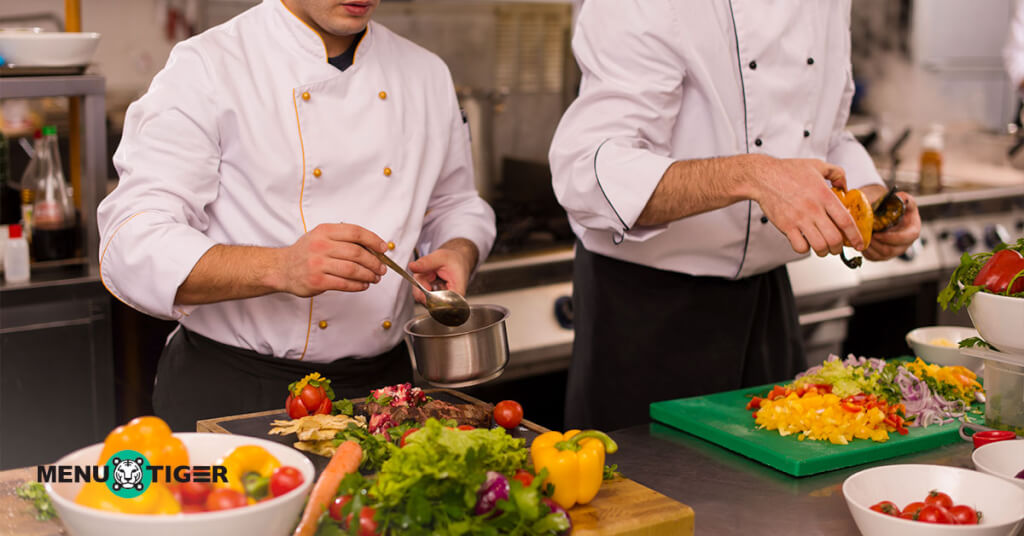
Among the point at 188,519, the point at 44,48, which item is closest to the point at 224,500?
the point at 188,519

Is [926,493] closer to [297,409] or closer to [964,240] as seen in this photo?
[297,409]

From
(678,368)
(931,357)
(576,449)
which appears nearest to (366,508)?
(576,449)

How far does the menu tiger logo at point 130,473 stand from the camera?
3.26 feet

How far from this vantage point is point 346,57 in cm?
180

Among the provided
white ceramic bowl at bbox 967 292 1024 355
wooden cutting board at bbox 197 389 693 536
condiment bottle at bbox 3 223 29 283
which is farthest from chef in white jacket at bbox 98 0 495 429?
A: white ceramic bowl at bbox 967 292 1024 355

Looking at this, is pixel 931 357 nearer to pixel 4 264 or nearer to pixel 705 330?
pixel 705 330

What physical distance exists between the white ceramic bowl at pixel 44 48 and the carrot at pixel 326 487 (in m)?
1.59

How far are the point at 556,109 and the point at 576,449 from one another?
2.43 meters

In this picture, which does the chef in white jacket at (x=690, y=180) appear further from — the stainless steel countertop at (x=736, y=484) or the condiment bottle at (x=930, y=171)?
the condiment bottle at (x=930, y=171)

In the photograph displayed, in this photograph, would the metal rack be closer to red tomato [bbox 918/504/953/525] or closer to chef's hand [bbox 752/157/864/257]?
chef's hand [bbox 752/157/864/257]

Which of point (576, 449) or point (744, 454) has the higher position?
point (576, 449)

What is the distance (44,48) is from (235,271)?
116cm

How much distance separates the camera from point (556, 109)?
3.53 m

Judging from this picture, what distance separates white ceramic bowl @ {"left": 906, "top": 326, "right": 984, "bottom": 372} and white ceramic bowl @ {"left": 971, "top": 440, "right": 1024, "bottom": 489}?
1.73ft
